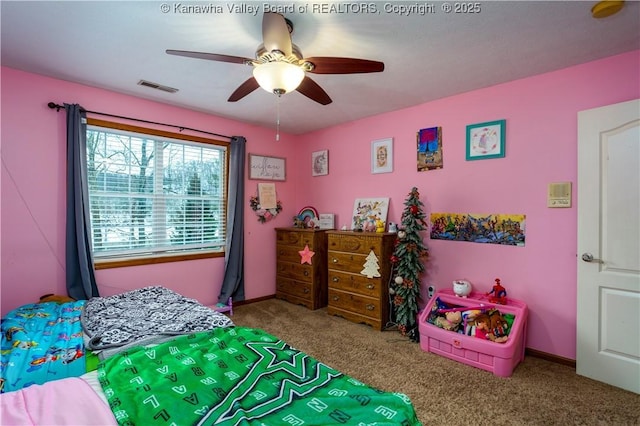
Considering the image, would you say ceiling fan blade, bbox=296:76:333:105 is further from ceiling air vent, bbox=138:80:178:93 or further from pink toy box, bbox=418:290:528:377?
pink toy box, bbox=418:290:528:377

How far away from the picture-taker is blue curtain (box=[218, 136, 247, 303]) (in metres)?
3.88

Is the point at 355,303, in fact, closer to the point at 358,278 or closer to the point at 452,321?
the point at 358,278

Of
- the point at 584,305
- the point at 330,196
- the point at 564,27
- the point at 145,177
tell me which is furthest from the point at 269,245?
the point at 564,27

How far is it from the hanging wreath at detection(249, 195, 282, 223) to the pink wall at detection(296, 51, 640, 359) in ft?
5.63

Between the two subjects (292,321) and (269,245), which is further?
(269,245)

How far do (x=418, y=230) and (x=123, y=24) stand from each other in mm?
2861

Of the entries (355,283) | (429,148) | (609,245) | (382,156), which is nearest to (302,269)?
(355,283)

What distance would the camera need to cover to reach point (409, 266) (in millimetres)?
3102

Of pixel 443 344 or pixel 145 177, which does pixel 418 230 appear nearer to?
pixel 443 344

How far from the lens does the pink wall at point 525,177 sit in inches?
97.0

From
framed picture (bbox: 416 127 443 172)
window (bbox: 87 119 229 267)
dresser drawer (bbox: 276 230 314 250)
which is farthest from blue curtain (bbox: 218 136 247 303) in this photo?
framed picture (bbox: 416 127 443 172)

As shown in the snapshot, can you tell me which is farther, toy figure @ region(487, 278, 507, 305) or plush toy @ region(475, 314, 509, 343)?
toy figure @ region(487, 278, 507, 305)

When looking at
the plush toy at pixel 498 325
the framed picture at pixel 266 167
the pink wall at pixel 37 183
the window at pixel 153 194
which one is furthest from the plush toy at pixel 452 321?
the pink wall at pixel 37 183

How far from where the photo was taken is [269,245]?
14.4 ft
